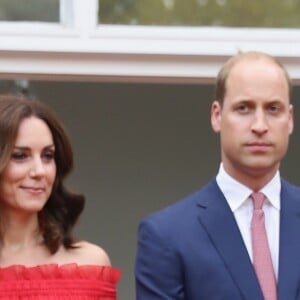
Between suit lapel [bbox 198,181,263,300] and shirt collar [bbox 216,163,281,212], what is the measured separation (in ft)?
0.08

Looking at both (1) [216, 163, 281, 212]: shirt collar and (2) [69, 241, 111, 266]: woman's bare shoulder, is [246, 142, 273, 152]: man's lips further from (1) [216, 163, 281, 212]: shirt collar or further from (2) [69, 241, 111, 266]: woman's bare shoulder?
(2) [69, 241, 111, 266]: woman's bare shoulder

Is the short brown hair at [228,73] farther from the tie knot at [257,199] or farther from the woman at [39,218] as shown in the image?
the woman at [39,218]

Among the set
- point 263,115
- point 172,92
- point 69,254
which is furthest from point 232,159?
point 172,92

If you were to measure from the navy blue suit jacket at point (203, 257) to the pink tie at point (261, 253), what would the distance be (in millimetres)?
25

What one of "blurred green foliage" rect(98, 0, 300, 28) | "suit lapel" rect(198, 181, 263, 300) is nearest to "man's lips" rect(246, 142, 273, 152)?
Result: "suit lapel" rect(198, 181, 263, 300)

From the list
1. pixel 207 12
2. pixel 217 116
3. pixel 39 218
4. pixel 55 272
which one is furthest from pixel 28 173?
pixel 207 12

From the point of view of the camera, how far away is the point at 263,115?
3834mm

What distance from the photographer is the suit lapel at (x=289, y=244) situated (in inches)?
→ 150

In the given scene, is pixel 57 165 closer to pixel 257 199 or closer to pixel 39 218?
pixel 39 218

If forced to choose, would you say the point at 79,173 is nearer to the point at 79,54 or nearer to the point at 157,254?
the point at 79,54

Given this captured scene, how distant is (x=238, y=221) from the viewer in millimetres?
3939

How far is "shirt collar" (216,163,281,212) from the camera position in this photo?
3914 millimetres

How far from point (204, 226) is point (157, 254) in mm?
184

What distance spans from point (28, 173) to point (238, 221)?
0.70 m
